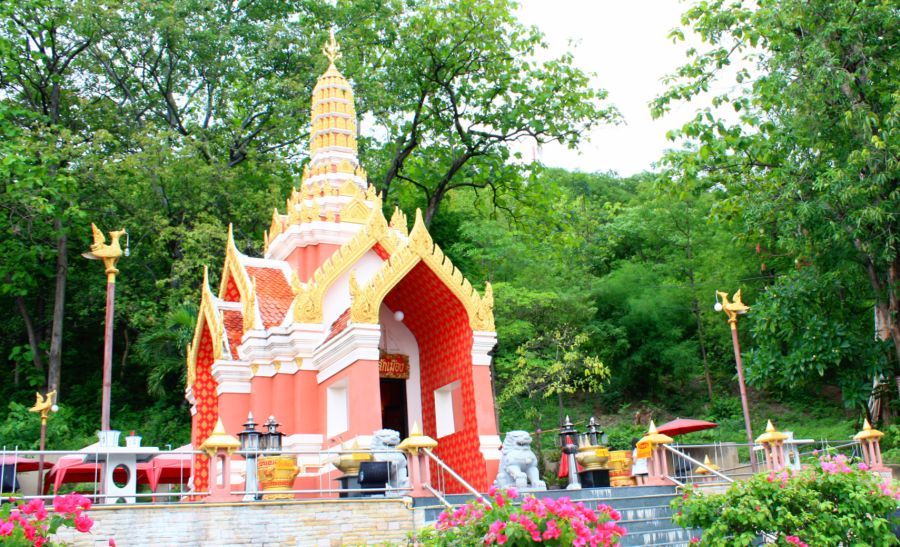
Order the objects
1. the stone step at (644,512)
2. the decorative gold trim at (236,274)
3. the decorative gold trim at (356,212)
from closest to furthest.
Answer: the stone step at (644,512), the decorative gold trim at (236,274), the decorative gold trim at (356,212)

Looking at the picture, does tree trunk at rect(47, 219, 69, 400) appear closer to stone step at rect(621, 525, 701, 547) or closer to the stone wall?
the stone wall

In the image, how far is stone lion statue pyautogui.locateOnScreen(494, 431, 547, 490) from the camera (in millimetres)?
11977

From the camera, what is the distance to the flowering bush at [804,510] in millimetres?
7980

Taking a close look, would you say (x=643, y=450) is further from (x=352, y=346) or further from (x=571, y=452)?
(x=352, y=346)

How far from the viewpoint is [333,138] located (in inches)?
723

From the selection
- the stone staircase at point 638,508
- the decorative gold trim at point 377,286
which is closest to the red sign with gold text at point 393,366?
the decorative gold trim at point 377,286

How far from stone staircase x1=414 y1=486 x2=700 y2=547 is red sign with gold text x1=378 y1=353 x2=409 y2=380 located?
16.0 feet

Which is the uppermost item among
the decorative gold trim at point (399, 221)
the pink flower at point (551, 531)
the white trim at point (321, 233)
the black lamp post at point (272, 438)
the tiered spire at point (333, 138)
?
the tiered spire at point (333, 138)

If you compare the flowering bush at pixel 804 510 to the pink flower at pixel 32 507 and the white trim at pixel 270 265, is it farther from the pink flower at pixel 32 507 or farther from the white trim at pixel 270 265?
the white trim at pixel 270 265

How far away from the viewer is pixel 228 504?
30.0 ft

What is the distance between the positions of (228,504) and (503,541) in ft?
12.3

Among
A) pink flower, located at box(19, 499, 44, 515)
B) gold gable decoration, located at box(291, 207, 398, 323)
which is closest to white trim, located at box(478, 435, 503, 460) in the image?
gold gable decoration, located at box(291, 207, 398, 323)

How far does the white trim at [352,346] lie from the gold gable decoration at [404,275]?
153mm

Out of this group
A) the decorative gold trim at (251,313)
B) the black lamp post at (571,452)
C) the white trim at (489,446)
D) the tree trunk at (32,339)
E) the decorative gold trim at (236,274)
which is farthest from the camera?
the tree trunk at (32,339)
